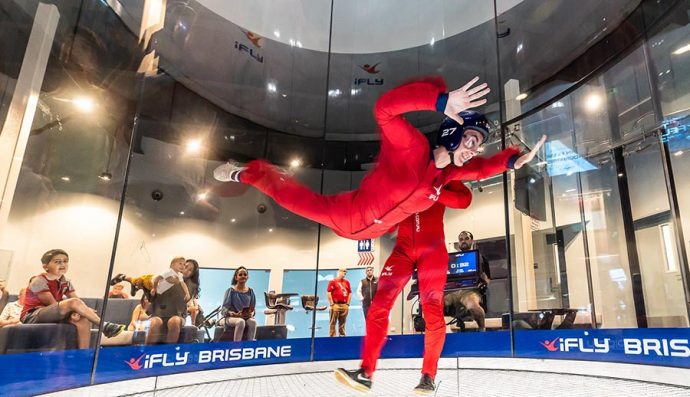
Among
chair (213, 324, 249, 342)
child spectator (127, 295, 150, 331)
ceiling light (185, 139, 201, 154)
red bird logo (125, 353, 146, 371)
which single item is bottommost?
red bird logo (125, 353, 146, 371)

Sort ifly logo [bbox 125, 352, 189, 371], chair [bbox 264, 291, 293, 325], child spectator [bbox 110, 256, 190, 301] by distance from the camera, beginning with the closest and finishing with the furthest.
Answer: ifly logo [bbox 125, 352, 189, 371] → child spectator [bbox 110, 256, 190, 301] → chair [bbox 264, 291, 293, 325]

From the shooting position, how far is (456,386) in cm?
238

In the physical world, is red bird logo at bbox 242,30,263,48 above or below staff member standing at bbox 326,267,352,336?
above

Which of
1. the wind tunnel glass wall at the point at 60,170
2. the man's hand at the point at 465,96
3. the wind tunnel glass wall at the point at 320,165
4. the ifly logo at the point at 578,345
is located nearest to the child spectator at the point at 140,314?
the wind tunnel glass wall at the point at 320,165

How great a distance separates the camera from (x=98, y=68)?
8.71 ft

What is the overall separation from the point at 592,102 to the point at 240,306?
10.4ft

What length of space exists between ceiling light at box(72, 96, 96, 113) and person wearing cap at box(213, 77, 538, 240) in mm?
1375

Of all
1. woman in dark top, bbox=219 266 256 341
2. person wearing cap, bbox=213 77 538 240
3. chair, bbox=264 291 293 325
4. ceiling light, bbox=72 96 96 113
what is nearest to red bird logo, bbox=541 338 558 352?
person wearing cap, bbox=213 77 538 240

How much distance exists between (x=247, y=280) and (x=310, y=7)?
2204mm

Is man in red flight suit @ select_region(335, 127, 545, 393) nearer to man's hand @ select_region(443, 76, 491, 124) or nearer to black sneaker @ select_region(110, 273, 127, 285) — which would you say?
man's hand @ select_region(443, 76, 491, 124)

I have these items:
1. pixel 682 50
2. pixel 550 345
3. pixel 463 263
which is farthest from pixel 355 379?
pixel 682 50

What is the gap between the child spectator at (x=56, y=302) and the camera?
234 cm

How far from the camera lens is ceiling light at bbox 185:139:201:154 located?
2947 mm

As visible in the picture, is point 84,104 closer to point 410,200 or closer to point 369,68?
point 369,68
